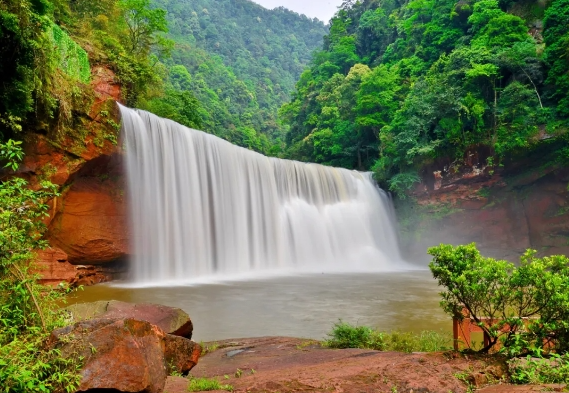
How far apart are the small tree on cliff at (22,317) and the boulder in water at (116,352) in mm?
114

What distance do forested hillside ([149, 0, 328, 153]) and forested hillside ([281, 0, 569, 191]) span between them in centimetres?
1533

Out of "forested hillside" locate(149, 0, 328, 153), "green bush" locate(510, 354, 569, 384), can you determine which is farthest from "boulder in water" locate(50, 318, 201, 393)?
"forested hillside" locate(149, 0, 328, 153)

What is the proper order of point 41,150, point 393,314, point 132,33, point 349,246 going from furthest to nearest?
point 349,246 → point 132,33 → point 41,150 → point 393,314

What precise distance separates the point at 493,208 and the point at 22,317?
75.6 feet

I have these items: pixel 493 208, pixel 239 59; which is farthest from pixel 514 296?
pixel 239 59

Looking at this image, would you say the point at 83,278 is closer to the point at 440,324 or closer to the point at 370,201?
the point at 440,324

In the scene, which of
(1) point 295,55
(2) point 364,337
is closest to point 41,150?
(2) point 364,337

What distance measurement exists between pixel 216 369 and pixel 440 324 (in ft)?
17.3

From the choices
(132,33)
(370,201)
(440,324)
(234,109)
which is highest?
(234,109)

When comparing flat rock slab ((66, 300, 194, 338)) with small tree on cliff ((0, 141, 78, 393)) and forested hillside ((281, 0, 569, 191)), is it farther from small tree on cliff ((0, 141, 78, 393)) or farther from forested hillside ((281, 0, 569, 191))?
forested hillside ((281, 0, 569, 191))

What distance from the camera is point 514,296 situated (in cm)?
398

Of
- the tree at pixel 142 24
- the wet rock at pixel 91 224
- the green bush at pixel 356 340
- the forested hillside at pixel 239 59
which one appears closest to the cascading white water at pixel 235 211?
the wet rock at pixel 91 224

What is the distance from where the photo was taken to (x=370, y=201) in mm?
25625

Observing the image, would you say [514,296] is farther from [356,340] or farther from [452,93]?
[452,93]
